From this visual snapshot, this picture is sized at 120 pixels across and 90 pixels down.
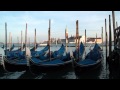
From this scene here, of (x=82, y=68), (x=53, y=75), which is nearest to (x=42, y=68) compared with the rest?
(x=53, y=75)

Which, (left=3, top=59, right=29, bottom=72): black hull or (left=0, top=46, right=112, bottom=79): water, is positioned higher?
(left=3, top=59, right=29, bottom=72): black hull

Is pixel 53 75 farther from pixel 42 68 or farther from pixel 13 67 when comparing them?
pixel 13 67

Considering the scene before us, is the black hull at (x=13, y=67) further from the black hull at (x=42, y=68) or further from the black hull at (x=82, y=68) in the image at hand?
the black hull at (x=82, y=68)

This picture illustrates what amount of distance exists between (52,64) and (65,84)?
29.2ft

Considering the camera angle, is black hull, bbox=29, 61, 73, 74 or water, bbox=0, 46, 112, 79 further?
black hull, bbox=29, 61, 73, 74

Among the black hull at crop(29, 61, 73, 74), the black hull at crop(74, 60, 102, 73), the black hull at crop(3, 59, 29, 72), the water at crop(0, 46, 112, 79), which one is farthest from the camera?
the black hull at crop(3, 59, 29, 72)

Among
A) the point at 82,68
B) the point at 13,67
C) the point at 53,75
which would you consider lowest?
the point at 53,75

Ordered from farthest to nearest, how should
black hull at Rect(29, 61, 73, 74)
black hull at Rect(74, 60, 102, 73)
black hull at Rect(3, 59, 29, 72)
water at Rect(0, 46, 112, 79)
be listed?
black hull at Rect(3, 59, 29, 72) → black hull at Rect(29, 61, 73, 74) → water at Rect(0, 46, 112, 79) → black hull at Rect(74, 60, 102, 73)

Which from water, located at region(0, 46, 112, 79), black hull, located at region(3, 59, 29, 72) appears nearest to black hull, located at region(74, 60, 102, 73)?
water, located at region(0, 46, 112, 79)

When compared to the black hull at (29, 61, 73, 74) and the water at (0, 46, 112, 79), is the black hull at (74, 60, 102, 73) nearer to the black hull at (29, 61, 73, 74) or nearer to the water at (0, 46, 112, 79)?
the water at (0, 46, 112, 79)

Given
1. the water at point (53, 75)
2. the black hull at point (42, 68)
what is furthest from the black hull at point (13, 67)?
the black hull at point (42, 68)

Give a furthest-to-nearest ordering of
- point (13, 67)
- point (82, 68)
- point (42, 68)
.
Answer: point (13, 67) → point (42, 68) → point (82, 68)

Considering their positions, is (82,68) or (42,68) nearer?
(82,68)
